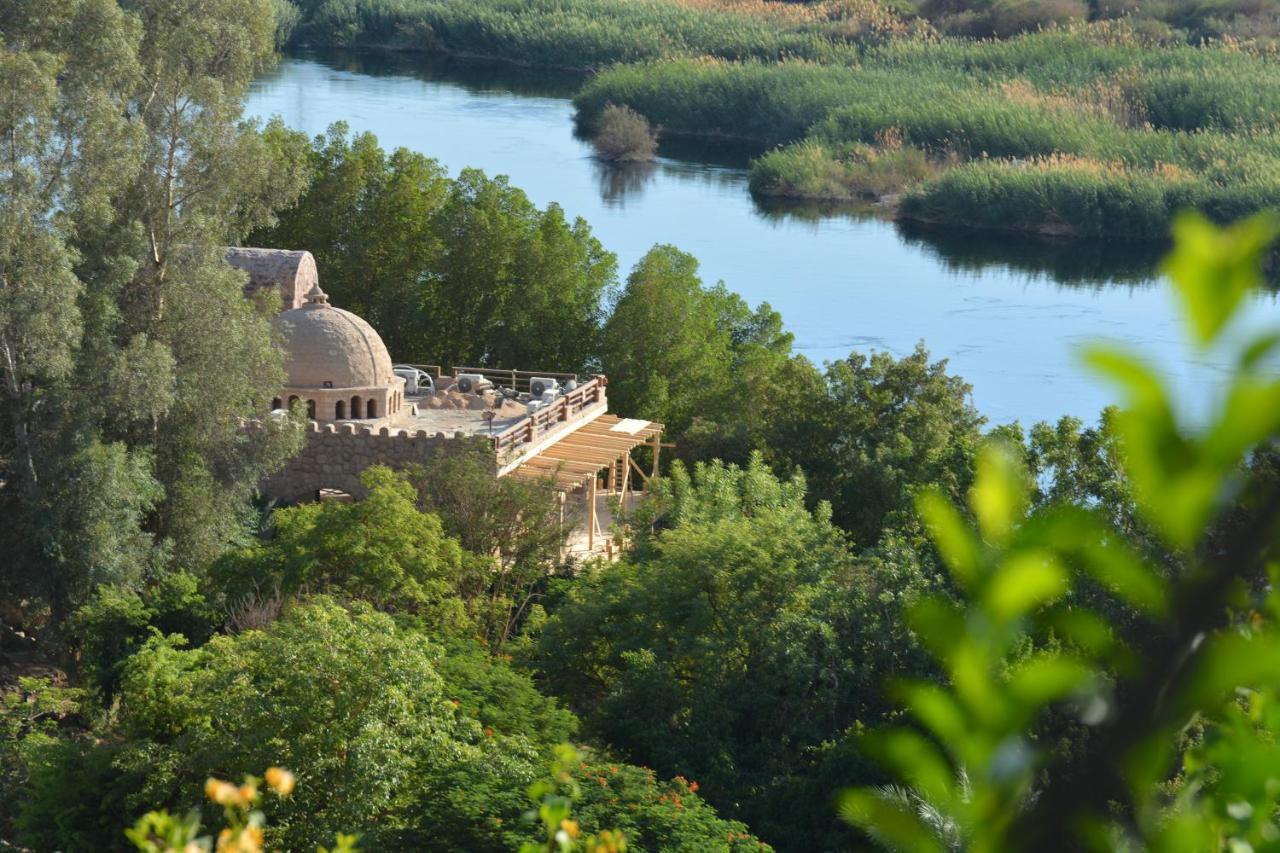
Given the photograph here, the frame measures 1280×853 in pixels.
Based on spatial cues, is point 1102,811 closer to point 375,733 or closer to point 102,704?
point 375,733

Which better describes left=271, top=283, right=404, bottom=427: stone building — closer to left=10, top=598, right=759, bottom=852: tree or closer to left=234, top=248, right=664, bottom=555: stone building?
left=234, top=248, right=664, bottom=555: stone building

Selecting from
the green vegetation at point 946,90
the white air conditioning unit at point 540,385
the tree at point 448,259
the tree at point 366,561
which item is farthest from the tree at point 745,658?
the green vegetation at point 946,90

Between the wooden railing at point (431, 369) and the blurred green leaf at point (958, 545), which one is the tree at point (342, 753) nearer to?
the blurred green leaf at point (958, 545)

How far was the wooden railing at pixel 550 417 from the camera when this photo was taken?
28484mm

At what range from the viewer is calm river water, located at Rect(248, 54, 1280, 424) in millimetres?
43219

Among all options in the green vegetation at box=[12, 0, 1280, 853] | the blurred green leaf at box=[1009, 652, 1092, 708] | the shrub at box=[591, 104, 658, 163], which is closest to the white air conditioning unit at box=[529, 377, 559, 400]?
the green vegetation at box=[12, 0, 1280, 853]

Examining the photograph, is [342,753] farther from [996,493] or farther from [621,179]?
[621,179]

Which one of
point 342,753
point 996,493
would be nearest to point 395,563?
point 342,753

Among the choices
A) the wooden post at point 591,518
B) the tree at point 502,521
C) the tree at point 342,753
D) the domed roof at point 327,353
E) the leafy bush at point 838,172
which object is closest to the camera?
the tree at point 342,753

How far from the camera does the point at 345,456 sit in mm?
29797

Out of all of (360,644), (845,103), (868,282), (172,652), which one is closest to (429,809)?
(360,644)

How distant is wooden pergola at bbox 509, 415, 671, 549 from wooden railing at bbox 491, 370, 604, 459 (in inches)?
11.7

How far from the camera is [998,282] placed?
169 feet

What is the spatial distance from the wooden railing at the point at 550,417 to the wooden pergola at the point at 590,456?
0.30m
